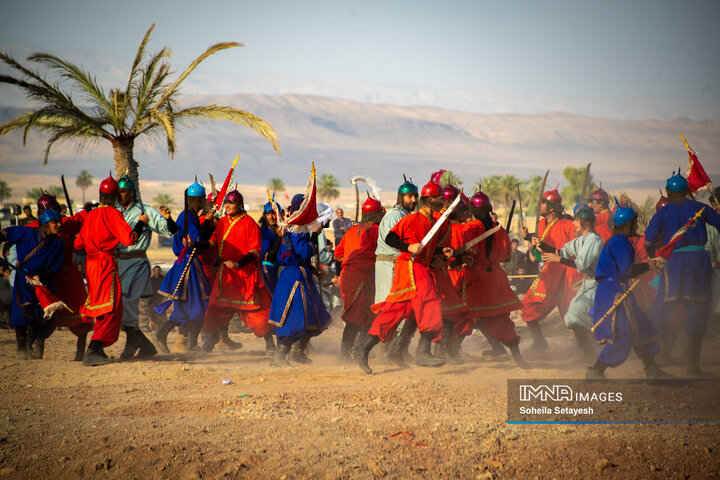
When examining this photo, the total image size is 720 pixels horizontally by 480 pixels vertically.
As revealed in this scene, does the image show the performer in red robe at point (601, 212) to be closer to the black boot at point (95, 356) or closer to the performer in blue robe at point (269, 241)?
the performer in blue robe at point (269, 241)

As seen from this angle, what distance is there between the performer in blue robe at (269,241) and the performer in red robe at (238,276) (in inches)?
8.6

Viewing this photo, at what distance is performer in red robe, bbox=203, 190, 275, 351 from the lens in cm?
838

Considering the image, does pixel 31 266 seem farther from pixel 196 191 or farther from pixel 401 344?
pixel 401 344

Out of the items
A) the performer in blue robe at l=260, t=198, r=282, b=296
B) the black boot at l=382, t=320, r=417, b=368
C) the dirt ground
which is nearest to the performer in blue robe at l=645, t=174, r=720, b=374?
the dirt ground

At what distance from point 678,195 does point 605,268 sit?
1.73m

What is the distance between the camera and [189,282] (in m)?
8.50

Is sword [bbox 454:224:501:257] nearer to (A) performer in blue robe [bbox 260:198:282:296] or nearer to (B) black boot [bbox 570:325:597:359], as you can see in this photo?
(B) black boot [bbox 570:325:597:359]

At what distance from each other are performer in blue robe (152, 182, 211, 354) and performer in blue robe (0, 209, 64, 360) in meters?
1.30

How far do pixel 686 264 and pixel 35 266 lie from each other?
24.7 feet

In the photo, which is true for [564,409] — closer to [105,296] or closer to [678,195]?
[678,195]

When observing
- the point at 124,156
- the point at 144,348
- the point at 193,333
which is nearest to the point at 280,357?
the point at 193,333

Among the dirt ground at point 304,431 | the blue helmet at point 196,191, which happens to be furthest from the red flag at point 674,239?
the blue helmet at point 196,191

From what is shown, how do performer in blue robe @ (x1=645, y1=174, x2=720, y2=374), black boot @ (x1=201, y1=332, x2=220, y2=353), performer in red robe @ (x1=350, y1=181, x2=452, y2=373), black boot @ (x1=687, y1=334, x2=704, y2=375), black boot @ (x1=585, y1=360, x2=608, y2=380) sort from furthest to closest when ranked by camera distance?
black boot @ (x1=201, y1=332, x2=220, y2=353)
performer in blue robe @ (x1=645, y1=174, x2=720, y2=374)
black boot @ (x1=687, y1=334, x2=704, y2=375)
performer in red robe @ (x1=350, y1=181, x2=452, y2=373)
black boot @ (x1=585, y1=360, x2=608, y2=380)

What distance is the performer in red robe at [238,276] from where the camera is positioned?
838 cm
